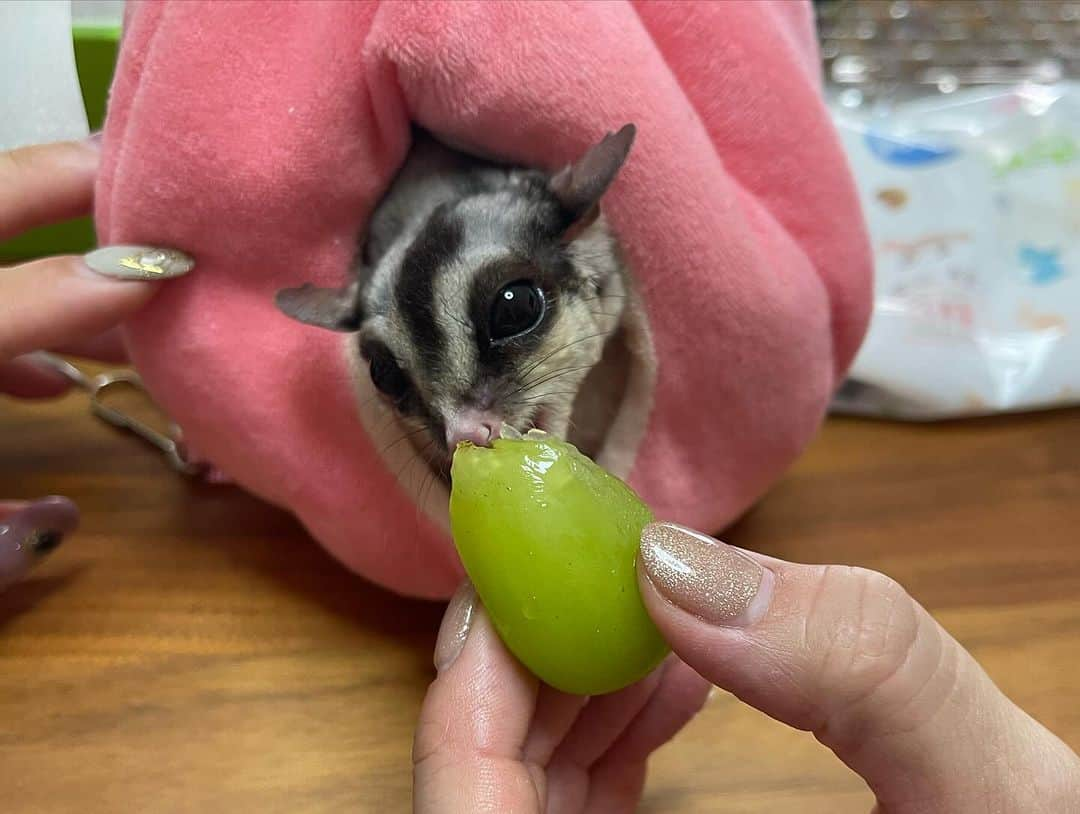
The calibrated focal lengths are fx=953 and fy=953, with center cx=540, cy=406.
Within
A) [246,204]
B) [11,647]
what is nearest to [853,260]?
[246,204]

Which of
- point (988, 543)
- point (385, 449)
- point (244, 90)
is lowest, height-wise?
point (988, 543)

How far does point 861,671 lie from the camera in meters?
0.54

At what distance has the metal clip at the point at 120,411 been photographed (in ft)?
3.51

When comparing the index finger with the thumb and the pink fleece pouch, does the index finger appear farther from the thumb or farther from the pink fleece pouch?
the thumb

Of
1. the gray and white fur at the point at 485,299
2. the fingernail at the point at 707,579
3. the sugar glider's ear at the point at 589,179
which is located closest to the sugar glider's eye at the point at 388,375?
the gray and white fur at the point at 485,299

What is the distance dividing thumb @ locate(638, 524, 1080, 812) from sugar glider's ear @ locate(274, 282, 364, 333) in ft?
1.23

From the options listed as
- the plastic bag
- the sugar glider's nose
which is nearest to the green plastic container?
the sugar glider's nose

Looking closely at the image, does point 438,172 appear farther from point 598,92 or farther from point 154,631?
point 154,631

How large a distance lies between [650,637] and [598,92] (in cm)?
44

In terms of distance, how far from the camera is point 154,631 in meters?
0.90

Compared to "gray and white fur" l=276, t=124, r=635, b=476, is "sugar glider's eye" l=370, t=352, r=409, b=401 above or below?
below

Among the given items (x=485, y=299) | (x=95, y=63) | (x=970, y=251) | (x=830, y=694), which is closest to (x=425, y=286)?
(x=485, y=299)

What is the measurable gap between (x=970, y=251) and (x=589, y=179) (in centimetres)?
79

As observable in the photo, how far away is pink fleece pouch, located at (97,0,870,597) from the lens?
31.3 inches
